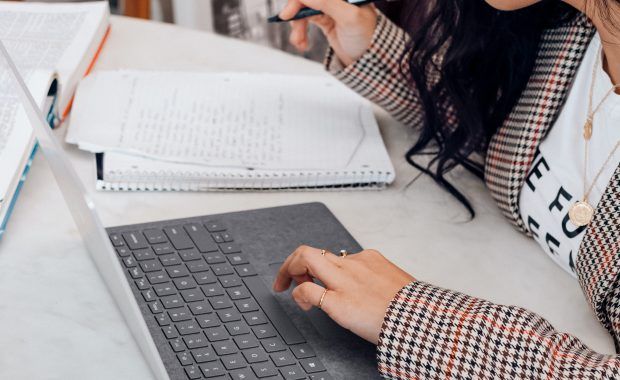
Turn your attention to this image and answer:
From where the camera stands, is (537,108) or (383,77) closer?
(537,108)

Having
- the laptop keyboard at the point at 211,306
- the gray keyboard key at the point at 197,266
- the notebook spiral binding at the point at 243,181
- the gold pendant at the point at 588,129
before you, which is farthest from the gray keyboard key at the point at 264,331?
the gold pendant at the point at 588,129

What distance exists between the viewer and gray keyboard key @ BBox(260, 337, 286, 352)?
0.74 metres

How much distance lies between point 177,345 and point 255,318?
80 millimetres

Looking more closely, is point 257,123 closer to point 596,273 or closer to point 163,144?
point 163,144

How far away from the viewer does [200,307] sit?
2.57 ft

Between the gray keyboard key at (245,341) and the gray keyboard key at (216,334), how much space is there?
1 cm

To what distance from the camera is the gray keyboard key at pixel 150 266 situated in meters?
0.83

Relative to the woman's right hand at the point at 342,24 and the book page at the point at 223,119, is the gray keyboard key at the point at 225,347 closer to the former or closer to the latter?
the book page at the point at 223,119

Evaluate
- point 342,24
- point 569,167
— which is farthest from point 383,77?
point 569,167

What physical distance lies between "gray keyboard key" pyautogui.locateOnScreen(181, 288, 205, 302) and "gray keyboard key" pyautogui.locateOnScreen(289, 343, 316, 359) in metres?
0.11

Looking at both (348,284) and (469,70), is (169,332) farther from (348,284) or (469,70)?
(469,70)

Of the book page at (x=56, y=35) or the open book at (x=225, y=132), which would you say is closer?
the open book at (x=225, y=132)

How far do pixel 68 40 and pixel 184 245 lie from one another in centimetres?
54

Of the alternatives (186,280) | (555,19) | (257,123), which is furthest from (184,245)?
(555,19)
